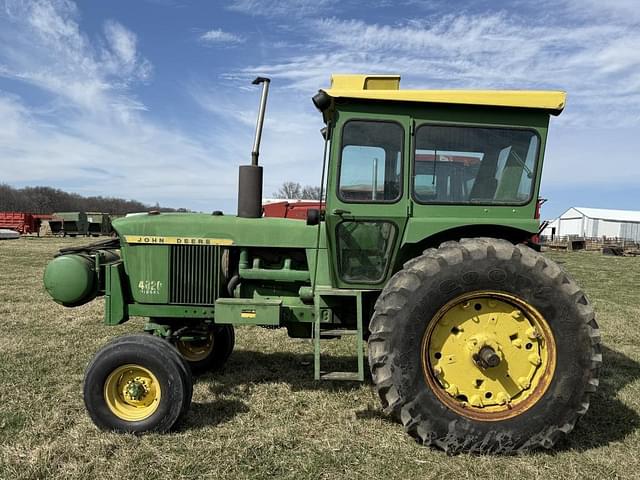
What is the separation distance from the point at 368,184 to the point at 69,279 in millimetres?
2712

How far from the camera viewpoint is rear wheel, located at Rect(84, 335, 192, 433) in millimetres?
3510

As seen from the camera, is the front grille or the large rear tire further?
the front grille

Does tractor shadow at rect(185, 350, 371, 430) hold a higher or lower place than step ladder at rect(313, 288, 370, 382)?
lower

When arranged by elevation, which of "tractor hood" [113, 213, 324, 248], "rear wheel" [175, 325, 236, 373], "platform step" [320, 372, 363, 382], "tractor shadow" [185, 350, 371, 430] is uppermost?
"tractor hood" [113, 213, 324, 248]

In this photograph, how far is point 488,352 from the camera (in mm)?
3400

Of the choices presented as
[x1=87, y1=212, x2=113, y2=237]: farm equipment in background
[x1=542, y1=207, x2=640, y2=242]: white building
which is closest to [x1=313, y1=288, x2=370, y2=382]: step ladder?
[x1=87, y1=212, x2=113, y2=237]: farm equipment in background

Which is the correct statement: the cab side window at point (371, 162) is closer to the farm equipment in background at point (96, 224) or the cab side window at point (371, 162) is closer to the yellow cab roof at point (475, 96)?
the yellow cab roof at point (475, 96)

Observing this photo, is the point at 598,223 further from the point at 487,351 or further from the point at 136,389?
the point at 136,389

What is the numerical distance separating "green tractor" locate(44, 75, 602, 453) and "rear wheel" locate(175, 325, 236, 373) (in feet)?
2.18

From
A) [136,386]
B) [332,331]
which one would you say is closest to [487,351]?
[332,331]

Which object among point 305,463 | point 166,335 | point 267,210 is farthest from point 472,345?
point 267,210

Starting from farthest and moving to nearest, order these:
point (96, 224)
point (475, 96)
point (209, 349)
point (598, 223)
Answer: point (598, 223) → point (96, 224) → point (209, 349) → point (475, 96)

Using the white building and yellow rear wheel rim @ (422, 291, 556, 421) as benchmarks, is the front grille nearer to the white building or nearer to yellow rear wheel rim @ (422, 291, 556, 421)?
yellow rear wheel rim @ (422, 291, 556, 421)

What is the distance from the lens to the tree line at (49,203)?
76.4 meters
